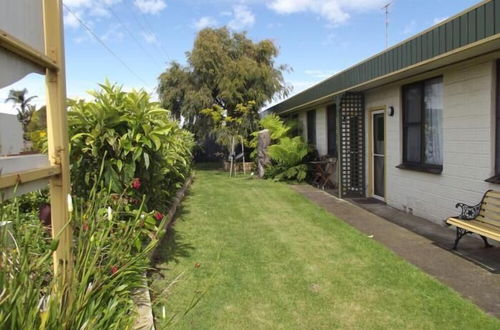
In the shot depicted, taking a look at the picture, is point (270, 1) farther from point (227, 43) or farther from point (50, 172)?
point (50, 172)

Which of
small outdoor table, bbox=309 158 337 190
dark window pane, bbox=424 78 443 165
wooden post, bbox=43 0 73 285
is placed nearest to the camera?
wooden post, bbox=43 0 73 285

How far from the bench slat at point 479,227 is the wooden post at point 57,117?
421 centimetres

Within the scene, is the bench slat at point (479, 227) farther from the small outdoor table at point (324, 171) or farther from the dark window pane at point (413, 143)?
the small outdoor table at point (324, 171)

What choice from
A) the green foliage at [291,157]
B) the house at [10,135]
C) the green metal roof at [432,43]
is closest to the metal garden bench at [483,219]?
the green metal roof at [432,43]

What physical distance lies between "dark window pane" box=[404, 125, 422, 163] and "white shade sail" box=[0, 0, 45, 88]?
683 centimetres

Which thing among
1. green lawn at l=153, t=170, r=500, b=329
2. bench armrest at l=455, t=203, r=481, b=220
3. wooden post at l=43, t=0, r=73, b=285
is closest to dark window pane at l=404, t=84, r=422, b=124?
bench armrest at l=455, t=203, r=481, b=220

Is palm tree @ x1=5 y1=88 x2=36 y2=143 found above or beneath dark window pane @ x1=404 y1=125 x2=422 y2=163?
above

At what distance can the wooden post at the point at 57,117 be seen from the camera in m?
2.26

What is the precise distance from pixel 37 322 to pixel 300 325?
2.40m

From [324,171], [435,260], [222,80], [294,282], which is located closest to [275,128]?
[324,171]

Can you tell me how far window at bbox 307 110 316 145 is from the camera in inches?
564

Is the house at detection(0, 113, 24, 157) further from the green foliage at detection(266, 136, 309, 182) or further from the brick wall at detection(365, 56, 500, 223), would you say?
the green foliage at detection(266, 136, 309, 182)

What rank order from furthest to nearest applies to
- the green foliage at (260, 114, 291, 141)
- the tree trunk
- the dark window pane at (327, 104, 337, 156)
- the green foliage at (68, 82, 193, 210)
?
the tree trunk, the green foliage at (260, 114, 291, 141), the dark window pane at (327, 104, 337, 156), the green foliage at (68, 82, 193, 210)

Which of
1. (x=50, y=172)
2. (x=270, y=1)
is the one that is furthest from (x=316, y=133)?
(x=50, y=172)
